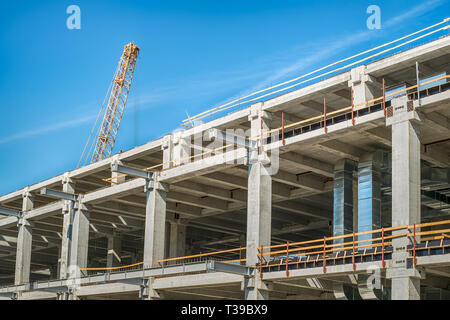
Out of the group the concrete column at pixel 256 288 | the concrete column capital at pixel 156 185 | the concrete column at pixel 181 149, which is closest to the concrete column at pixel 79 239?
the concrete column capital at pixel 156 185

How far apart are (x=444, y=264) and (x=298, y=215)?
2717cm

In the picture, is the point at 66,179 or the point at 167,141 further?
the point at 66,179

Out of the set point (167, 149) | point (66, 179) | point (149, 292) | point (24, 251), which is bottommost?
point (149, 292)

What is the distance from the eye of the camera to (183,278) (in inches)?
1554

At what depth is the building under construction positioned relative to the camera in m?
30.9

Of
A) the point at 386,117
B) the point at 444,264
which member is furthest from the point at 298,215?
the point at 444,264

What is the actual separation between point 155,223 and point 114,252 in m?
18.6

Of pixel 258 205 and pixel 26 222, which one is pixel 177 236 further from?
pixel 258 205

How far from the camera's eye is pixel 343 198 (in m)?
38.2

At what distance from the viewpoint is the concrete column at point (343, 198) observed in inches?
1496

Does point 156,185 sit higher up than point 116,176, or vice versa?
point 116,176

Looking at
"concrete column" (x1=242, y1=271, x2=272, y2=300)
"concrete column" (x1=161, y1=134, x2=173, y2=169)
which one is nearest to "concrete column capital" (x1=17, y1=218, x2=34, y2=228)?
"concrete column" (x1=161, y1=134, x2=173, y2=169)

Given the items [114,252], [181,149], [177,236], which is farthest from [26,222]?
[181,149]

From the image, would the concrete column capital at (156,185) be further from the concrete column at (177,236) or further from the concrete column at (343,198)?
the concrete column at (343,198)
